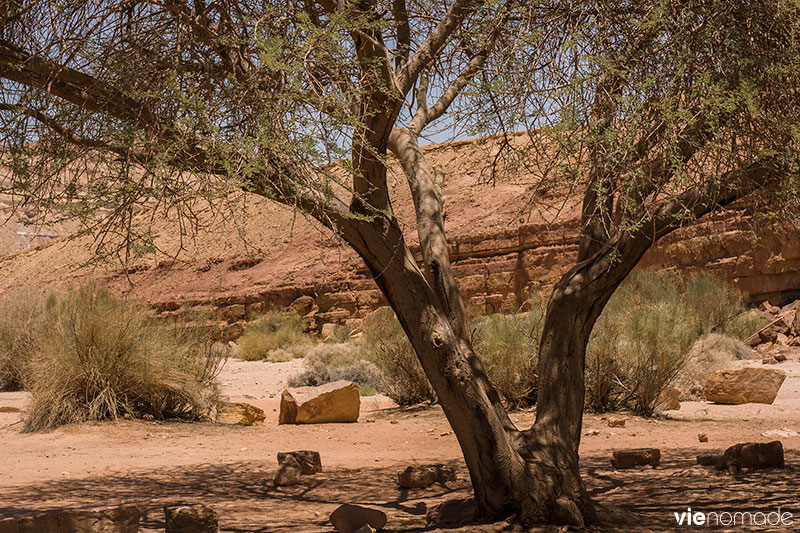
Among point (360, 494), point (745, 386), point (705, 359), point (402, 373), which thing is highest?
point (705, 359)

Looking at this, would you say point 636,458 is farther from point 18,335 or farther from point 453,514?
point 18,335

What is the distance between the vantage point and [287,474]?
713cm

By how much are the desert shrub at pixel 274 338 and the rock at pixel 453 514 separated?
2035 centimetres

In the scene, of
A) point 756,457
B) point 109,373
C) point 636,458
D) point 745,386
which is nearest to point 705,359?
point 745,386

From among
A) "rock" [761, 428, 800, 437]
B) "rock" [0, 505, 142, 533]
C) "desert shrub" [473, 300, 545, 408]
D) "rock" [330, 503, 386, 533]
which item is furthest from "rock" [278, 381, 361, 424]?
"rock" [0, 505, 142, 533]

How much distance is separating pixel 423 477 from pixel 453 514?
1499 mm

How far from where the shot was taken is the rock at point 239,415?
11.3m

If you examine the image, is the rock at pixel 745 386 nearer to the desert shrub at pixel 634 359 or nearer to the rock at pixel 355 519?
the desert shrub at pixel 634 359

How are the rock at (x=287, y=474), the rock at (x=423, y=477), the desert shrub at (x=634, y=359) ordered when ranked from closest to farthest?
the rock at (x=423, y=477) → the rock at (x=287, y=474) → the desert shrub at (x=634, y=359)

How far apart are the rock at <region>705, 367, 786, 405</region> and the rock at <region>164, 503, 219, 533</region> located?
29.9 feet

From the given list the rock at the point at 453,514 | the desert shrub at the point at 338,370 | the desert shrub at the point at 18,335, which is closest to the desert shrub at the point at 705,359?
the desert shrub at the point at 338,370

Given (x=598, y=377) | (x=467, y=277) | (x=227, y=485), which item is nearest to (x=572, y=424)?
(x=227, y=485)

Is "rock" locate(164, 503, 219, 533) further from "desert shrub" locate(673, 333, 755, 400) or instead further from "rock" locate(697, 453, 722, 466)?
"desert shrub" locate(673, 333, 755, 400)

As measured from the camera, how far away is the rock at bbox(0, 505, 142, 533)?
3.81 metres
